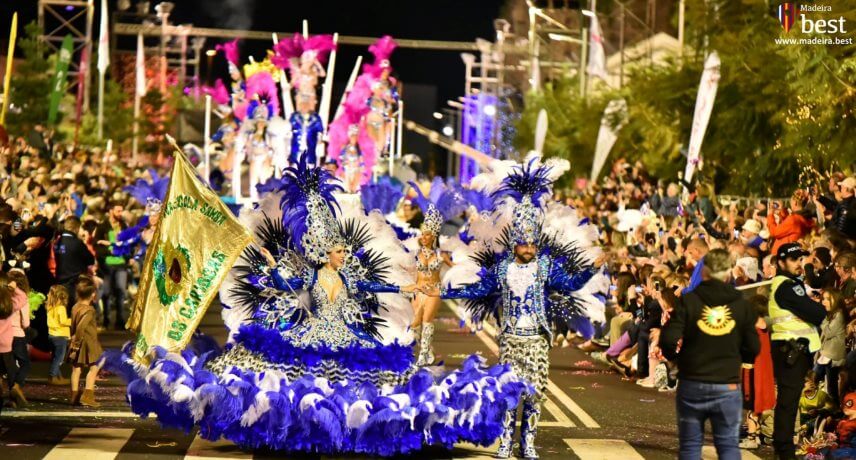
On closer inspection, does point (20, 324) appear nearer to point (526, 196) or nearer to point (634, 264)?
point (526, 196)

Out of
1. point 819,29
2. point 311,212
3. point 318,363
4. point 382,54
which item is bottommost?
point 318,363

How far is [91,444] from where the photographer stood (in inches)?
480

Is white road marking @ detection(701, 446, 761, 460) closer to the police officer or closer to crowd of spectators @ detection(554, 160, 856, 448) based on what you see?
crowd of spectators @ detection(554, 160, 856, 448)

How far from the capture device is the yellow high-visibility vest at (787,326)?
11531 mm

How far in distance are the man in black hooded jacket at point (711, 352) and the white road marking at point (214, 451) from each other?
12.4 feet

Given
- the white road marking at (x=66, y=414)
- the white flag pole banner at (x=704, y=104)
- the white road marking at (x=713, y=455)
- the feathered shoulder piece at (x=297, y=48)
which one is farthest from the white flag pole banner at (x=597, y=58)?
the white road marking at (x=713, y=455)

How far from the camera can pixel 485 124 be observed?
71.7m

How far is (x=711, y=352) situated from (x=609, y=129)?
90.2 ft

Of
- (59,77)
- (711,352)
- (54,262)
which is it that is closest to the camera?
(711,352)

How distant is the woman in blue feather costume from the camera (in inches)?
447

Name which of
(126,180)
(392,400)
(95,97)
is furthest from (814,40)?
(95,97)

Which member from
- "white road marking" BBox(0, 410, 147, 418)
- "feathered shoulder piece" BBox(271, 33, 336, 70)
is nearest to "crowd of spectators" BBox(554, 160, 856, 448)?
"white road marking" BBox(0, 410, 147, 418)

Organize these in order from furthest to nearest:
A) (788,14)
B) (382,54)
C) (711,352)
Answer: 1. (382,54)
2. (788,14)
3. (711,352)

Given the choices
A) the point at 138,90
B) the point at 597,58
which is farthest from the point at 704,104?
the point at 138,90
